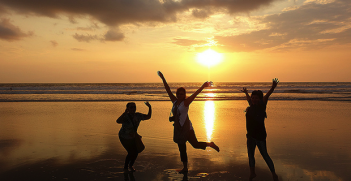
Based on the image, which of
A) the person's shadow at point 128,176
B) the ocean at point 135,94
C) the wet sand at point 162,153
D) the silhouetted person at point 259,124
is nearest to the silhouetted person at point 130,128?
the person's shadow at point 128,176

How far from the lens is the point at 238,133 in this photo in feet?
28.4

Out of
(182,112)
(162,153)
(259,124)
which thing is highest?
(182,112)

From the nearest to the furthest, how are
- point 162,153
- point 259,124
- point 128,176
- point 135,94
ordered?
point 259,124 < point 128,176 < point 162,153 < point 135,94

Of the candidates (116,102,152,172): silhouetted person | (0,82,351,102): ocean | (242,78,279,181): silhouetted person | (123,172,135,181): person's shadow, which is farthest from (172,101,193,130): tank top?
(0,82,351,102): ocean

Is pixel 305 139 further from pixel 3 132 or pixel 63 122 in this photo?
pixel 3 132

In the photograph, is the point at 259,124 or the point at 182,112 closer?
the point at 259,124

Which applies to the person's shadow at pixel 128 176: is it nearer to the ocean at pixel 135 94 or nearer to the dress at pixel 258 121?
the dress at pixel 258 121

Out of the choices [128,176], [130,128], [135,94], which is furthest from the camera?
[135,94]

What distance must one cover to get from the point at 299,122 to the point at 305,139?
332 centimetres

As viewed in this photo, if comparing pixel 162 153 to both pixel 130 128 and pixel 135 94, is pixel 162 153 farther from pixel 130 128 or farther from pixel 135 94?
pixel 135 94

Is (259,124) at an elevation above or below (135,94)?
above

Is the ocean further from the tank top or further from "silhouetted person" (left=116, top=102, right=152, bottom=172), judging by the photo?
the tank top

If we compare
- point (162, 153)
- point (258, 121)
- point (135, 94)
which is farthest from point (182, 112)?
point (135, 94)

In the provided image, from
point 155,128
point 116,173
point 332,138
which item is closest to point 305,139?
point 332,138
